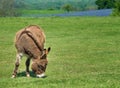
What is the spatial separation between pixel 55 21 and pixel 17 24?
334 centimetres

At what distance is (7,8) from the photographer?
75.0m

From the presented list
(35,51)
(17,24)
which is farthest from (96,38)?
(35,51)

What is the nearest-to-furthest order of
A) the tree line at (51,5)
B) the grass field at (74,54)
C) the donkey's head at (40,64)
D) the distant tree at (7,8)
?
1. the grass field at (74,54)
2. the donkey's head at (40,64)
3. the distant tree at (7,8)
4. the tree line at (51,5)

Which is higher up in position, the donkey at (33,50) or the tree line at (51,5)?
the donkey at (33,50)

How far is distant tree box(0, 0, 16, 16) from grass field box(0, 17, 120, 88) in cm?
3861

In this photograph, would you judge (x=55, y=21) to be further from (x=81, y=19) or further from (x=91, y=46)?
(x=91, y=46)

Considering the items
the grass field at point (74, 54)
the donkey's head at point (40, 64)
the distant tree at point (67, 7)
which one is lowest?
the distant tree at point (67, 7)

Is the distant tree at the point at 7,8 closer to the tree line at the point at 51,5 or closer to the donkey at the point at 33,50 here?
the tree line at the point at 51,5

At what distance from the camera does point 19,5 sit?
A: 93.8 m

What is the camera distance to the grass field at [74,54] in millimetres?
10984

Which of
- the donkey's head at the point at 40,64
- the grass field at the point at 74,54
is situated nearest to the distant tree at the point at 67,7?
the grass field at the point at 74,54

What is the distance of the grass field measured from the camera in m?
11.0

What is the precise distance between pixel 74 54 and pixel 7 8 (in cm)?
5657

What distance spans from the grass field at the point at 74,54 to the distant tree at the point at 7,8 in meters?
38.6
